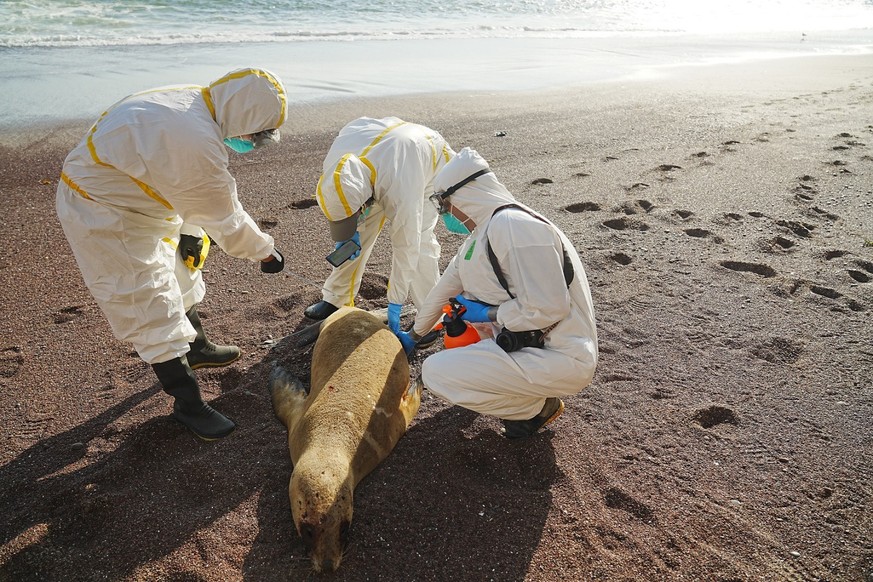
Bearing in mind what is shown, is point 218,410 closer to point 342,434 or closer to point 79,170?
point 342,434

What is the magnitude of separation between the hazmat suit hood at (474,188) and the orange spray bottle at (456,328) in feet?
1.84

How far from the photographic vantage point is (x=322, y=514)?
3.14m

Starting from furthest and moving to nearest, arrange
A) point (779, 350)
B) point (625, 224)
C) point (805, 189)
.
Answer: point (805, 189), point (625, 224), point (779, 350)

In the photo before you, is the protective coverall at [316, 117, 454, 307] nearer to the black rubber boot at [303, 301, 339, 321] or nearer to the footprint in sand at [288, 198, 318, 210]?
the black rubber boot at [303, 301, 339, 321]

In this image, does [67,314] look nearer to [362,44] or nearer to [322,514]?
[322,514]

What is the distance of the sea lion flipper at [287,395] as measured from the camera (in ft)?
13.4

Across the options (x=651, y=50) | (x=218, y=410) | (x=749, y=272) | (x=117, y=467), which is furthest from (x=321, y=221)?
(x=651, y=50)

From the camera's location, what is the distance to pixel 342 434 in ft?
11.9

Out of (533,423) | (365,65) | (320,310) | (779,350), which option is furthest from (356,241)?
(365,65)

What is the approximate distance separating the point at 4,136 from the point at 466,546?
28.4 ft

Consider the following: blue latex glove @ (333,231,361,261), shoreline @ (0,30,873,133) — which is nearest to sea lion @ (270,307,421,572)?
blue latex glove @ (333,231,361,261)

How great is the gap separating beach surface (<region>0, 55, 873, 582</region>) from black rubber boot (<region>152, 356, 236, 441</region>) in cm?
8

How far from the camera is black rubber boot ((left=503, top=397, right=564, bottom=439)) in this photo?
4.08m

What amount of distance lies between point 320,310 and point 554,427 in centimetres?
214
